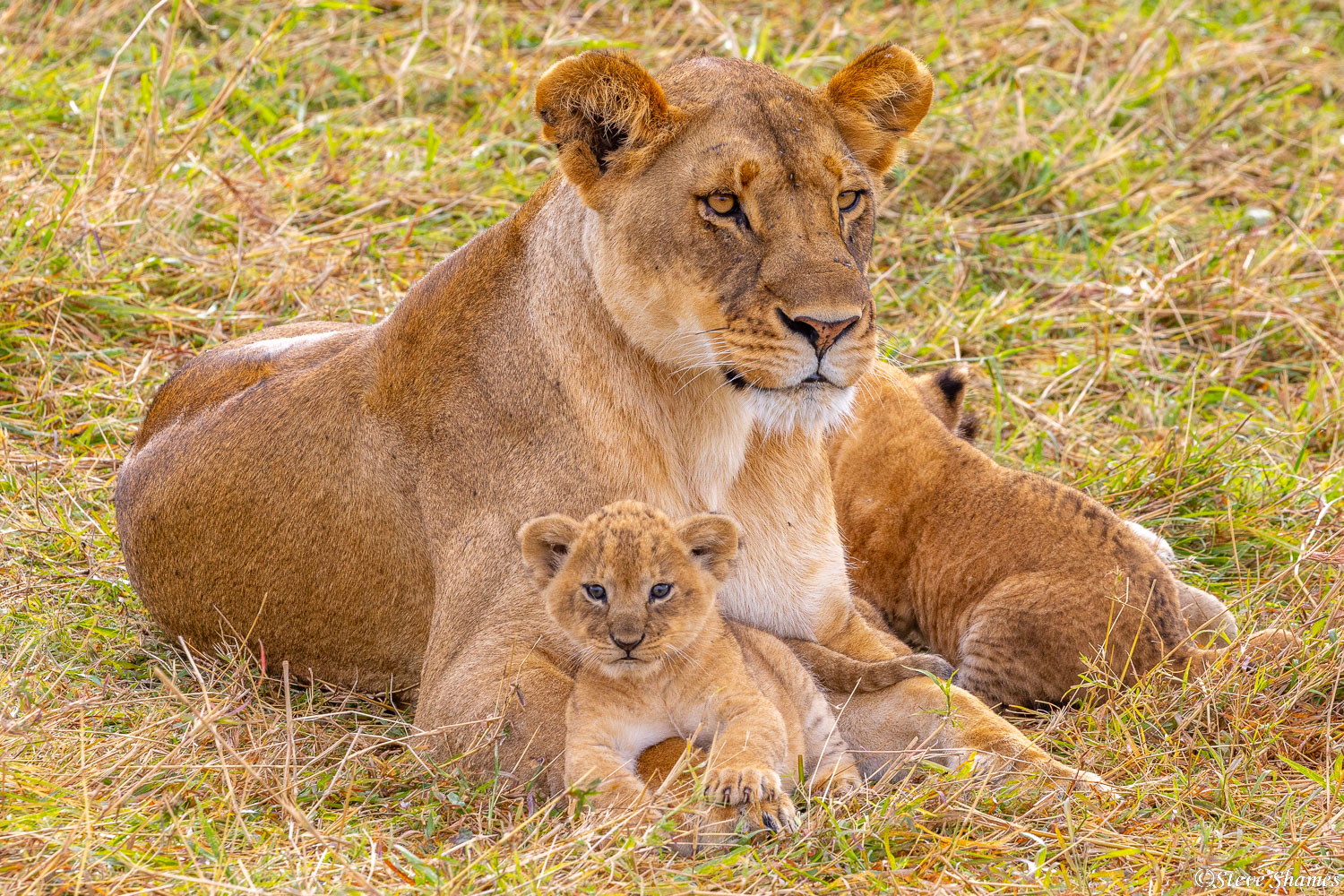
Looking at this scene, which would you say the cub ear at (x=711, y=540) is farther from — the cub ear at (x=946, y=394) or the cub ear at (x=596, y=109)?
the cub ear at (x=946, y=394)

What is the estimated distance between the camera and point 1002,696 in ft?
14.0

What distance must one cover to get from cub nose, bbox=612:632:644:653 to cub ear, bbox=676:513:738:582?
0.83 ft

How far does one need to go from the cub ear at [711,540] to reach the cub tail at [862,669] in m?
0.54

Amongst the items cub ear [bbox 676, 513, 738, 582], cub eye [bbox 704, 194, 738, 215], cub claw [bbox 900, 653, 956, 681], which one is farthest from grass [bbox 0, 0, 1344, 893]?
cub eye [bbox 704, 194, 738, 215]

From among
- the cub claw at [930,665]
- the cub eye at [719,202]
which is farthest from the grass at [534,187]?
the cub eye at [719,202]

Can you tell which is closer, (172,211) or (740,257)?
(740,257)

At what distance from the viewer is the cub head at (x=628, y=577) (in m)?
3.27

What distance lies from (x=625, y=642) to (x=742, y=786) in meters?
0.39

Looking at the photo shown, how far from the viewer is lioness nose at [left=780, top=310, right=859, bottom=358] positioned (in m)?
3.42

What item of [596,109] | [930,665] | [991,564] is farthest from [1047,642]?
[596,109]

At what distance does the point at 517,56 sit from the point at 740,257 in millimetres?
5237

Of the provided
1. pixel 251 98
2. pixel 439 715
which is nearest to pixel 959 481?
pixel 439 715

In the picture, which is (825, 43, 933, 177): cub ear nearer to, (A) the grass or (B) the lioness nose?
(B) the lioness nose

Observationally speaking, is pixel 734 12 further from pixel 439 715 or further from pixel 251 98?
pixel 439 715
